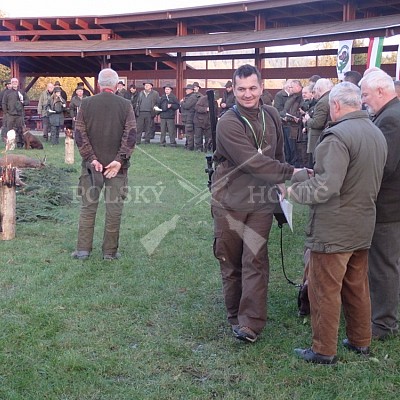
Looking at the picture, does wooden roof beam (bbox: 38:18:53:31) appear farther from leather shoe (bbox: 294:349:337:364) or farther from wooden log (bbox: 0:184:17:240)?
leather shoe (bbox: 294:349:337:364)

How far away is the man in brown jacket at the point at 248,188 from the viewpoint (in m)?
→ 4.37

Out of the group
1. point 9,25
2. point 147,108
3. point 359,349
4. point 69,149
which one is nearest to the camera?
point 359,349

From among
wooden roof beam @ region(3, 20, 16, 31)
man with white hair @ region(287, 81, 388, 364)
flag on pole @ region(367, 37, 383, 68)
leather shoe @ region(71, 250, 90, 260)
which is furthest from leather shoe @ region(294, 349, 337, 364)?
wooden roof beam @ region(3, 20, 16, 31)

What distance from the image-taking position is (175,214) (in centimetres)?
930

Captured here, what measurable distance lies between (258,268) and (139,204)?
593 centimetres

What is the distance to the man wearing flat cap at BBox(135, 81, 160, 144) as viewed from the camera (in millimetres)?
21281

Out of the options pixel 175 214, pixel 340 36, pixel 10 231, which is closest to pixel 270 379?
pixel 10 231

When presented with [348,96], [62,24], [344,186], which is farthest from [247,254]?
→ [62,24]

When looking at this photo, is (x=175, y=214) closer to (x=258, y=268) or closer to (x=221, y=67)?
(x=258, y=268)

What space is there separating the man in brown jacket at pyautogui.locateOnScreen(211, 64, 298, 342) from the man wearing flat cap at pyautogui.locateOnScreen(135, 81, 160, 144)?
55.1 feet

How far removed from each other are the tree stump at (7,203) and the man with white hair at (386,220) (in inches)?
186

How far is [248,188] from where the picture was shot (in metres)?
4.52

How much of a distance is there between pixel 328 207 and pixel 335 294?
0.58 m

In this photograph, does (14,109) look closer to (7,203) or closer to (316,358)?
(7,203)
